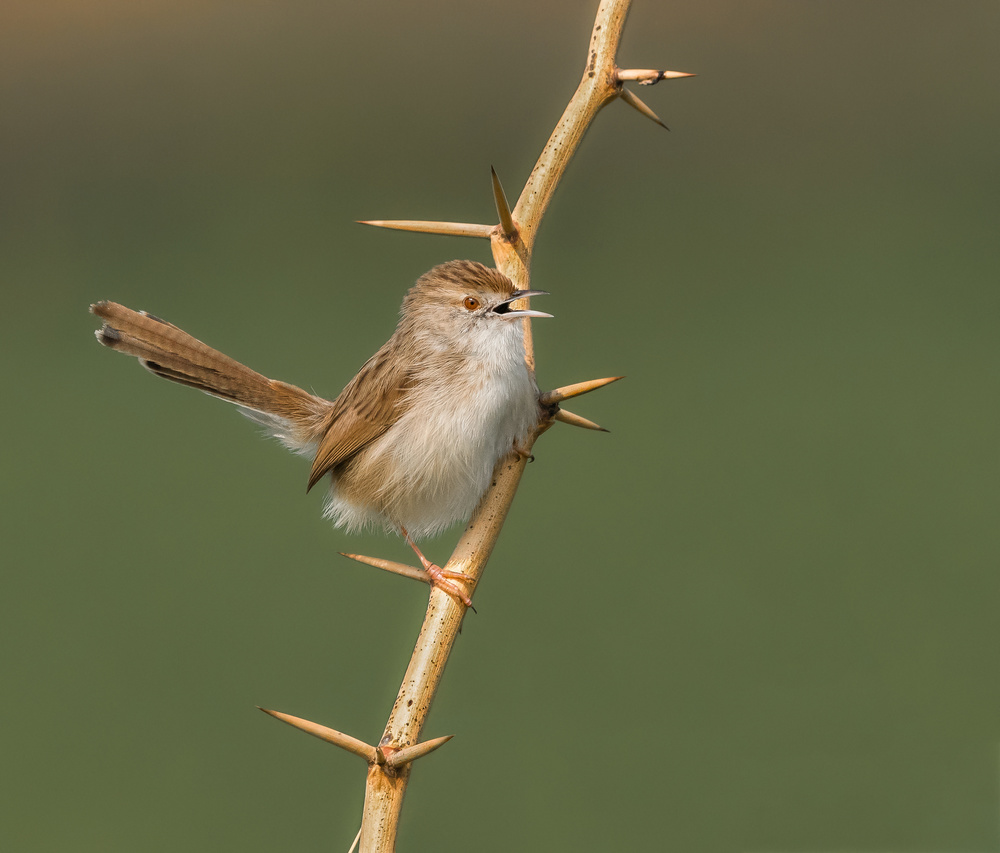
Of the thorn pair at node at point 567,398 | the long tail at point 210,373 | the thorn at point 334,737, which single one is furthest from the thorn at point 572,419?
the long tail at point 210,373

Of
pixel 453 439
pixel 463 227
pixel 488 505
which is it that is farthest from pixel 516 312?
pixel 488 505

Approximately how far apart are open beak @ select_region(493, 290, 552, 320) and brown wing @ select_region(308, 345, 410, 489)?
244 millimetres

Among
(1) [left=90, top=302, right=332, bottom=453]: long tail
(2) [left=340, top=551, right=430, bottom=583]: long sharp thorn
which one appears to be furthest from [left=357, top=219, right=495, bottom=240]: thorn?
(1) [left=90, top=302, right=332, bottom=453]: long tail

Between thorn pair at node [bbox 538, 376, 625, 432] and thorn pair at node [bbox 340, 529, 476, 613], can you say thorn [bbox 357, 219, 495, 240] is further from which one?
thorn pair at node [bbox 340, 529, 476, 613]

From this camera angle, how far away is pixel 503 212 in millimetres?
1234

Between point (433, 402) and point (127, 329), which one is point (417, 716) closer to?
point (433, 402)

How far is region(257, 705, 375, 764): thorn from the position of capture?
1074 mm

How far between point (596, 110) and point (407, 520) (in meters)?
1.08

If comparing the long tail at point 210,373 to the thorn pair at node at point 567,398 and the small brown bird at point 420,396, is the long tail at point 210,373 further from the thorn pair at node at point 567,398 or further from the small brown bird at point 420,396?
the thorn pair at node at point 567,398

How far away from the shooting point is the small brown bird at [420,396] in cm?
178

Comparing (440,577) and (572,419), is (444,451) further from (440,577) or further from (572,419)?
(440,577)

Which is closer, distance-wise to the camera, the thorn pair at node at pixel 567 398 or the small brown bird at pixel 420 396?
the thorn pair at node at pixel 567 398

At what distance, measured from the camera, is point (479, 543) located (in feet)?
4.19

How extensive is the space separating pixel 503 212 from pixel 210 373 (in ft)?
3.47
